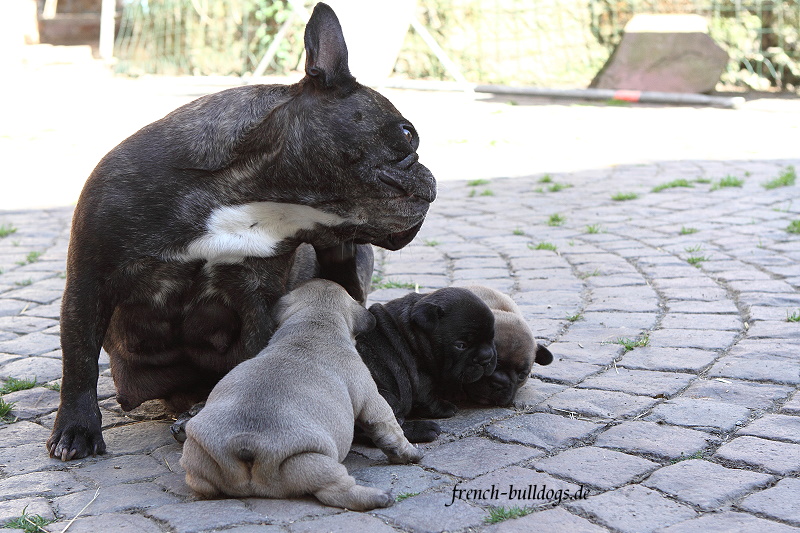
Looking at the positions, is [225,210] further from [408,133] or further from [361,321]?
[408,133]

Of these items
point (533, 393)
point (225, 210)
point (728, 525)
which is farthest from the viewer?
point (533, 393)

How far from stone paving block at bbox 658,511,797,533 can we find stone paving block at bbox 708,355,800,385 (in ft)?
4.82

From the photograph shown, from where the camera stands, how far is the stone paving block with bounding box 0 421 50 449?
388cm

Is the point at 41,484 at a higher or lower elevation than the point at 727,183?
lower

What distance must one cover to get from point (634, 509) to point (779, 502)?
1.56ft

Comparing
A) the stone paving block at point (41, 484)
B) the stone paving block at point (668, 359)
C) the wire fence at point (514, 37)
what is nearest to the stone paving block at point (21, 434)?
the stone paving block at point (41, 484)

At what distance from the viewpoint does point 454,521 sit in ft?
9.43

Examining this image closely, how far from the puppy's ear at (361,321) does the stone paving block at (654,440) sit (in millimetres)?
1035

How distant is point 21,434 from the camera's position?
3984 millimetres

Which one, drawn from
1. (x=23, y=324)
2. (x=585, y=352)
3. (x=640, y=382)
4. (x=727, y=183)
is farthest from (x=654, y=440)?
(x=727, y=183)

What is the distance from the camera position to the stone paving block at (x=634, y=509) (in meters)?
2.83

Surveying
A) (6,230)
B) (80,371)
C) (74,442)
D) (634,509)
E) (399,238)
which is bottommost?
(6,230)

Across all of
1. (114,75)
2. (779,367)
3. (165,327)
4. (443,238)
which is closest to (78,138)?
(114,75)

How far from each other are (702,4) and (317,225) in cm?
1385
